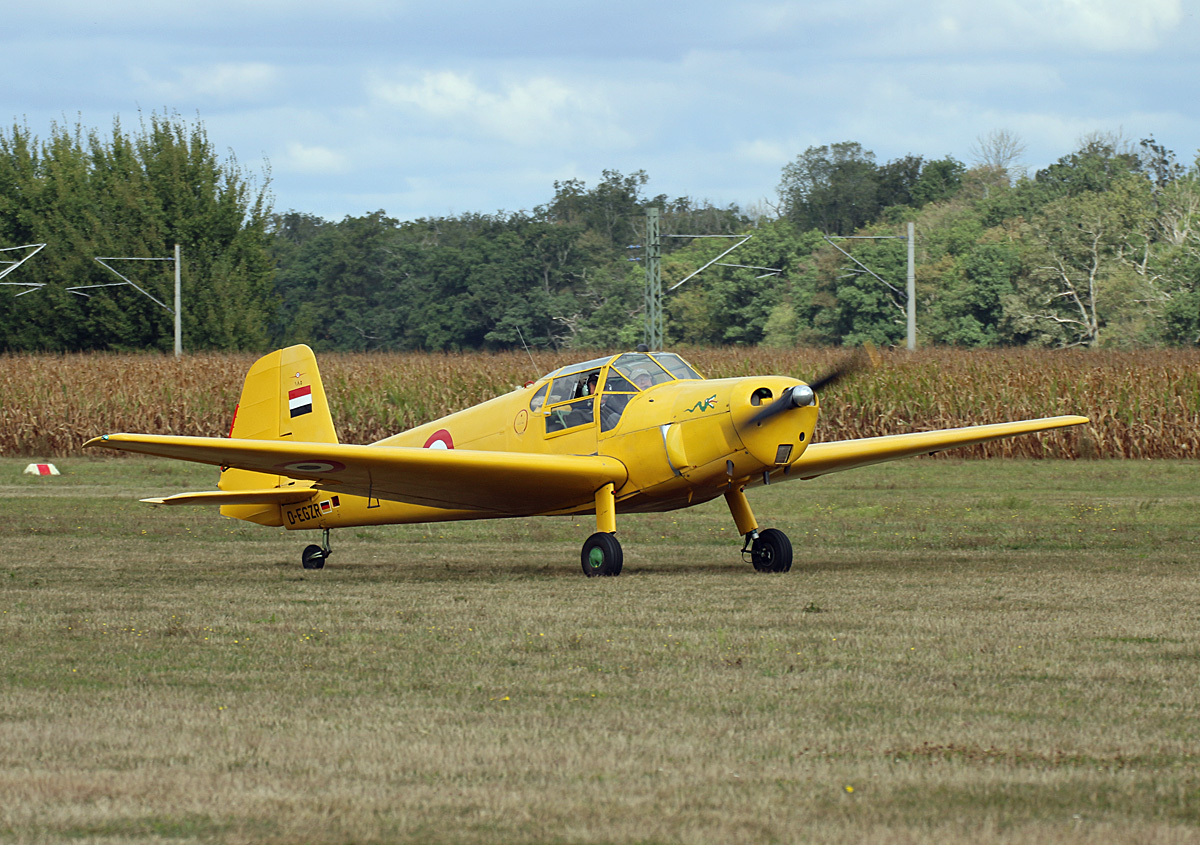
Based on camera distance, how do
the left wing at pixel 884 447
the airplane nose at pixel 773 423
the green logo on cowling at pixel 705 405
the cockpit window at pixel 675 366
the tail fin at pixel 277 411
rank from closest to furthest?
the airplane nose at pixel 773 423, the green logo on cowling at pixel 705 405, the cockpit window at pixel 675 366, the left wing at pixel 884 447, the tail fin at pixel 277 411

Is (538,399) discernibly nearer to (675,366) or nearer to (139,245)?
(675,366)

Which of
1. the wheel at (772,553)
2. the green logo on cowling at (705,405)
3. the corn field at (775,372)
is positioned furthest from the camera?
the corn field at (775,372)

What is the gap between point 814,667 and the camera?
7.64 m

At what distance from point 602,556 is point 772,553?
1627 millimetres

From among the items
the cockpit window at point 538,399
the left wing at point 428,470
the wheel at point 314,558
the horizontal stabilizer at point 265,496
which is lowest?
the wheel at point 314,558

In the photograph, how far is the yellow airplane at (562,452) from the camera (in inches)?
485

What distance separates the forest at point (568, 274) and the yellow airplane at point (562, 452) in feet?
102

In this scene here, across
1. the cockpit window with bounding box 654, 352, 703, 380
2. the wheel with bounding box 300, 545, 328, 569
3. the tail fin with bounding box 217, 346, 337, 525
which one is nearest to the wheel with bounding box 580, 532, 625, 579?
the cockpit window with bounding box 654, 352, 703, 380

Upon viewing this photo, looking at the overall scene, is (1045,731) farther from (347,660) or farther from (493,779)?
(347,660)

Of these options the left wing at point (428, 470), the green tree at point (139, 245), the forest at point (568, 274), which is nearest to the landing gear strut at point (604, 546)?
the left wing at point (428, 470)

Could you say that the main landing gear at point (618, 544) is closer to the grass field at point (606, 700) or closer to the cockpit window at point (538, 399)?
the grass field at point (606, 700)

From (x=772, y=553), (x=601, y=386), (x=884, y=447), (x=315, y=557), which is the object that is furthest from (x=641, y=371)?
(x=315, y=557)

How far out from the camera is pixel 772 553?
43.3 feet

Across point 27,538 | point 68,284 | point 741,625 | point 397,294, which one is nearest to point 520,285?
point 397,294
